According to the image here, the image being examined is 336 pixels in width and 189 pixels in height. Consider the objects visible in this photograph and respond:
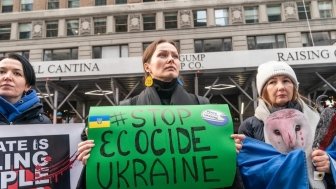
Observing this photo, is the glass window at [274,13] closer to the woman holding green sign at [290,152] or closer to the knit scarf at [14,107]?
the woman holding green sign at [290,152]

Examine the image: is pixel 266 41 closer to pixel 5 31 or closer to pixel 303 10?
pixel 303 10

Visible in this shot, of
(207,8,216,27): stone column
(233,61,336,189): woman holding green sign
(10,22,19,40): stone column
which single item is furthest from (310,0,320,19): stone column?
(233,61,336,189): woman holding green sign

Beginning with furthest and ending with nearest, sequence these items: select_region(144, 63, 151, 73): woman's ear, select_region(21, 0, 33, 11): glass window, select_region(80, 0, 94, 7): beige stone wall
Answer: select_region(21, 0, 33, 11): glass window
select_region(80, 0, 94, 7): beige stone wall
select_region(144, 63, 151, 73): woman's ear

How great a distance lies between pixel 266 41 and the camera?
93.3 feet

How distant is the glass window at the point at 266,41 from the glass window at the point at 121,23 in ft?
34.5

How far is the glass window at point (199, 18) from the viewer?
1155 inches

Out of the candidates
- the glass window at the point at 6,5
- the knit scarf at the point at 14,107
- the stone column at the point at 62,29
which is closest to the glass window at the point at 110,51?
the stone column at the point at 62,29

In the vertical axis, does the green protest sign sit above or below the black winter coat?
below

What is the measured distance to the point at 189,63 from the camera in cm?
1650

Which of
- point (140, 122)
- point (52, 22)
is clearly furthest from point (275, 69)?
point (52, 22)

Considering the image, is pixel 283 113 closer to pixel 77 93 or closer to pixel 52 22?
pixel 77 93

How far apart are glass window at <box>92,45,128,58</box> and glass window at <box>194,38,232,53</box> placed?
19.8 ft

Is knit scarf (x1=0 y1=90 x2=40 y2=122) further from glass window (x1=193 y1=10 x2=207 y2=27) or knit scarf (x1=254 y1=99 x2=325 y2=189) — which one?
glass window (x1=193 y1=10 x2=207 y2=27)

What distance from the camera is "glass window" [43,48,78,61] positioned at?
2959 cm
